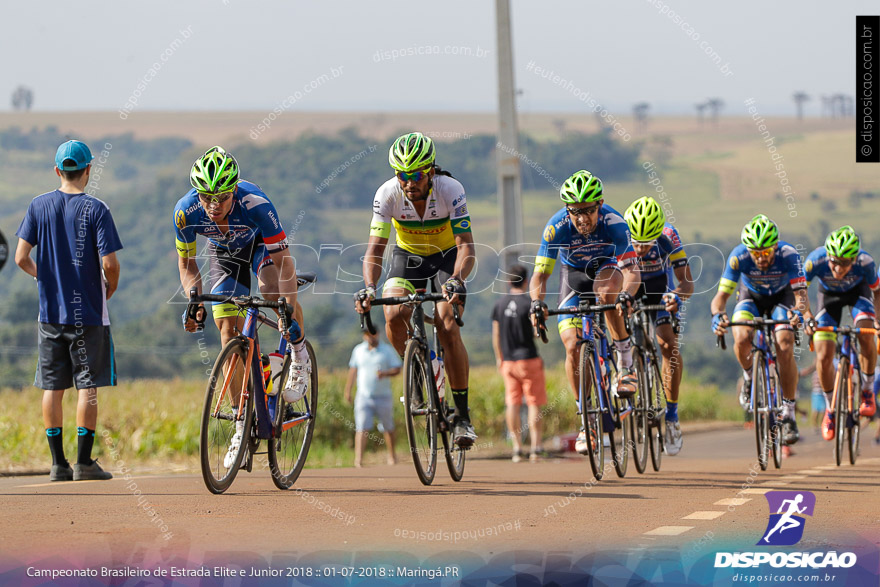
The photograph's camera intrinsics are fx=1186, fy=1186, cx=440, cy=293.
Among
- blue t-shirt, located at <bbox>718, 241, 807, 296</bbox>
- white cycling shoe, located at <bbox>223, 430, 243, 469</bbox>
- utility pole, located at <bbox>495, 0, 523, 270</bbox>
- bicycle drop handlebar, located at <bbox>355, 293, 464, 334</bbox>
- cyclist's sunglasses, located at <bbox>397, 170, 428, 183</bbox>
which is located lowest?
white cycling shoe, located at <bbox>223, 430, 243, 469</bbox>

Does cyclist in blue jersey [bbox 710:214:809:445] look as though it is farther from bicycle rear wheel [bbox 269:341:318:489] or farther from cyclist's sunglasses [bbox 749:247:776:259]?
bicycle rear wheel [bbox 269:341:318:489]

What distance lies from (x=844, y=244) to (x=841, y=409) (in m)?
1.88

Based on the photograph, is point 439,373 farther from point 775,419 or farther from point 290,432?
point 775,419

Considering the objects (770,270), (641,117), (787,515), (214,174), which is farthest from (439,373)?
(641,117)

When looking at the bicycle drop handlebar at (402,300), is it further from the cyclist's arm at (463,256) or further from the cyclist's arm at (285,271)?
the cyclist's arm at (285,271)

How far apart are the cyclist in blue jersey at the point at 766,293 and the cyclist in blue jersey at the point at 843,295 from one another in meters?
0.74

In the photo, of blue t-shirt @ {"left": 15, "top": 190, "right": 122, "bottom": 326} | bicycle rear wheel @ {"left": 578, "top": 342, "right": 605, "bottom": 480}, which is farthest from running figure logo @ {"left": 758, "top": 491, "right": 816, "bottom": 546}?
blue t-shirt @ {"left": 15, "top": 190, "right": 122, "bottom": 326}

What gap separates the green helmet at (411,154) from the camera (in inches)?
352

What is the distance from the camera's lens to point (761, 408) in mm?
12047

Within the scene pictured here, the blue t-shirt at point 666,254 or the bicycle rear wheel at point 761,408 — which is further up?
the blue t-shirt at point 666,254

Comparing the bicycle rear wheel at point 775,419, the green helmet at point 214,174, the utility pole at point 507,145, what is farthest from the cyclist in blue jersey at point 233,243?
the utility pole at point 507,145

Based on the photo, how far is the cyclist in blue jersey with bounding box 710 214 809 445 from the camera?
40.3 ft

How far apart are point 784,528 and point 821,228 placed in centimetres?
7368

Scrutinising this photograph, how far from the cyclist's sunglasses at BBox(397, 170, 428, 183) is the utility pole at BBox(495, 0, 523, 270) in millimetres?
8222
